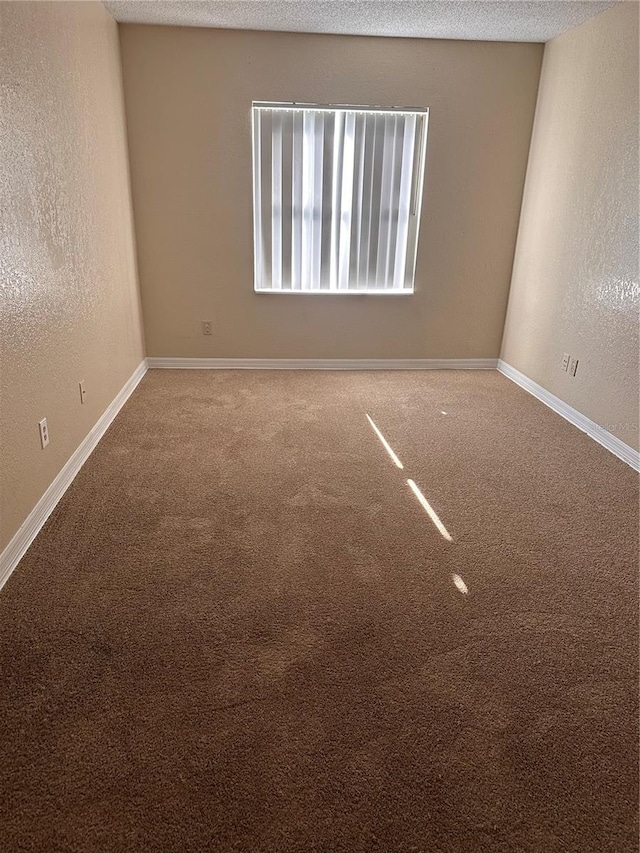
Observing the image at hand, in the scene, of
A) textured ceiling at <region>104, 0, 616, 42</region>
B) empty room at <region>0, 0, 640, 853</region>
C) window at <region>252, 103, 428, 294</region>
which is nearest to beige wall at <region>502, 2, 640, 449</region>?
empty room at <region>0, 0, 640, 853</region>

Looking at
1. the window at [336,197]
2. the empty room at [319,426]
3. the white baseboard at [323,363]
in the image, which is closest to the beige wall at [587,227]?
the empty room at [319,426]

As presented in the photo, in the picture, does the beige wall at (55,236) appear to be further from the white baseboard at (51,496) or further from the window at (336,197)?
the window at (336,197)

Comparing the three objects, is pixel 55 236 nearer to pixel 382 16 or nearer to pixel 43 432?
pixel 43 432

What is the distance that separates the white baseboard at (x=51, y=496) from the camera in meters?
2.04

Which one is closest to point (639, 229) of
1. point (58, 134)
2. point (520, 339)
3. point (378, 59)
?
point (520, 339)

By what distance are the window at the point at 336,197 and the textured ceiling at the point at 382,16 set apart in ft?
1.65

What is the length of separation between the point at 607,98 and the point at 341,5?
1.67 meters

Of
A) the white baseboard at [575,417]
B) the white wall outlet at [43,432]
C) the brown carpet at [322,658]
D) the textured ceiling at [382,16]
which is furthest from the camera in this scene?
the textured ceiling at [382,16]

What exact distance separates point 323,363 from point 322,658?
130 inches

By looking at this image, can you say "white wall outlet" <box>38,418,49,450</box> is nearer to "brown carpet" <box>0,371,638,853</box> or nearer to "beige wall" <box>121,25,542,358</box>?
"brown carpet" <box>0,371,638,853</box>

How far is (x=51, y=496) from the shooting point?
8.10 ft

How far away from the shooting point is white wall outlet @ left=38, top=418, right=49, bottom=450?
2.38 m

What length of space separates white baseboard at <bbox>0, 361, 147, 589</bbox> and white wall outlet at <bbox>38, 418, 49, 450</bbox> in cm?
20

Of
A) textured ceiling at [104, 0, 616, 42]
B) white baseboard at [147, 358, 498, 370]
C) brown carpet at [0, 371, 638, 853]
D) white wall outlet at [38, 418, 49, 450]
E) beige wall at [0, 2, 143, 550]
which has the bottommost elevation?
brown carpet at [0, 371, 638, 853]
